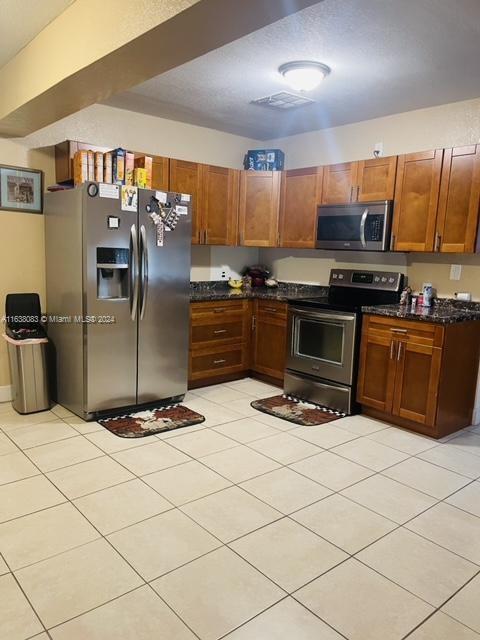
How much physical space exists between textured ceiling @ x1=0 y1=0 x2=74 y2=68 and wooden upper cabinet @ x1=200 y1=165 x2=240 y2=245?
6.57 feet

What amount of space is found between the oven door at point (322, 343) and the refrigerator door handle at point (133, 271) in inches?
58.1

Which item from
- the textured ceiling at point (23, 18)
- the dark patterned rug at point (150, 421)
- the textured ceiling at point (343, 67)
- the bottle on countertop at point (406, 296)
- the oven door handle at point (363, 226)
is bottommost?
the dark patterned rug at point (150, 421)

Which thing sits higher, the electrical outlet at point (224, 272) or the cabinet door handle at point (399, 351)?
the electrical outlet at point (224, 272)

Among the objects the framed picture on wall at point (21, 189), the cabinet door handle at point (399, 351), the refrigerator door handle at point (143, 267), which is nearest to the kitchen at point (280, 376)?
the cabinet door handle at point (399, 351)

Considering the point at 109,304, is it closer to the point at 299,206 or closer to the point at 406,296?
the point at 299,206

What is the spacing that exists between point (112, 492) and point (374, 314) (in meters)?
2.33

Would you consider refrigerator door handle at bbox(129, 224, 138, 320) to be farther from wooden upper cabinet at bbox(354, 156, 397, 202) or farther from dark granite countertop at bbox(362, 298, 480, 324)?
wooden upper cabinet at bbox(354, 156, 397, 202)

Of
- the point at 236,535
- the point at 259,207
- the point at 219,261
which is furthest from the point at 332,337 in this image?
the point at 236,535

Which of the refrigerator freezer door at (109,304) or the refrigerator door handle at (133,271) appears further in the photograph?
the refrigerator door handle at (133,271)

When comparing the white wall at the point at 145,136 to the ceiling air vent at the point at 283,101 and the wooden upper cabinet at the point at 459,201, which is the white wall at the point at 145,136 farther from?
the wooden upper cabinet at the point at 459,201

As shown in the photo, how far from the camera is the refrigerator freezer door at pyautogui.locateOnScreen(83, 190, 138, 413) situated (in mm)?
3400

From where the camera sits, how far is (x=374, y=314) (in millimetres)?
3773

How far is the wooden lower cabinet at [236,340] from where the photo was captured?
14.7ft

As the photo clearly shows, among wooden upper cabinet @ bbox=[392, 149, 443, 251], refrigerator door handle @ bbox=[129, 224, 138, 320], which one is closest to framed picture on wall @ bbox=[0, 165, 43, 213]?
refrigerator door handle @ bbox=[129, 224, 138, 320]
